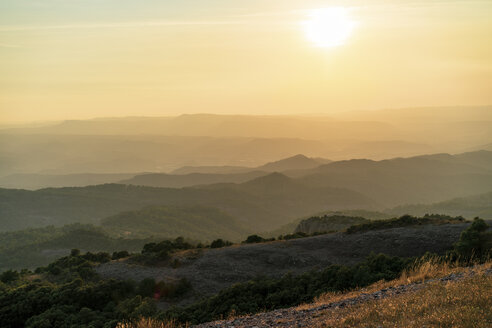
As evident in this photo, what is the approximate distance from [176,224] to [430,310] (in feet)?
339

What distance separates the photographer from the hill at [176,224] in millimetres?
102750

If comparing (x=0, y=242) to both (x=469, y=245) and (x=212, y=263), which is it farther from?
(x=469, y=245)

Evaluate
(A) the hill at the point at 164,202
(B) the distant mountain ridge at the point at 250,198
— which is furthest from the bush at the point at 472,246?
(A) the hill at the point at 164,202

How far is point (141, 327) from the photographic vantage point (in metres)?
14.0

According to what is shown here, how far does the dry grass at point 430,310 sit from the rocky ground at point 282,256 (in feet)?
55.6

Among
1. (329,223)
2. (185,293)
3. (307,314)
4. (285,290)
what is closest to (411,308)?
(307,314)

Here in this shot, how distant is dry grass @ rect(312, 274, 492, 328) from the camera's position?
9.47 metres

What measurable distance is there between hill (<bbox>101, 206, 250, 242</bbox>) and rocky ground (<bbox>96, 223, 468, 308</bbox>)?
64.4m

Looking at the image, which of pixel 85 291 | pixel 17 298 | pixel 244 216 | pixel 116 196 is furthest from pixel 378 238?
pixel 116 196

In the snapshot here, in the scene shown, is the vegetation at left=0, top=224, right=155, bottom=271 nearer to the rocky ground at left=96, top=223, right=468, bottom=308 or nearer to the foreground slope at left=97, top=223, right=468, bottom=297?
the rocky ground at left=96, top=223, right=468, bottom=308

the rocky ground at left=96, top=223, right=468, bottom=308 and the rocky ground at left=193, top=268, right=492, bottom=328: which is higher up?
the rocky ground at left=193, top=268, right=492, bottom=328

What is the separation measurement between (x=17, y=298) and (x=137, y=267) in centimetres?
1003

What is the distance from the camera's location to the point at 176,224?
10994 cm

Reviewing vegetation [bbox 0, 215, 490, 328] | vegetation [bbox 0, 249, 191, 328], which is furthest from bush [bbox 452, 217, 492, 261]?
vegetation [bbox 0, 249, 191, 328]
